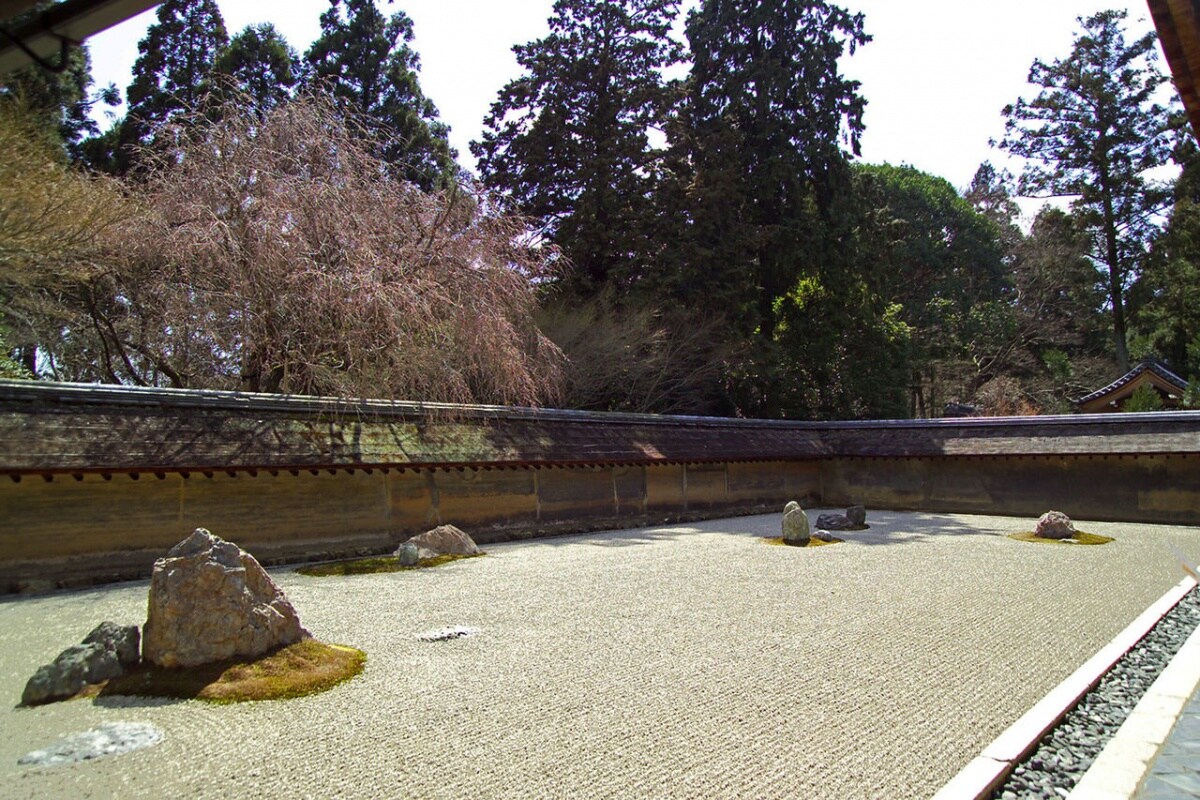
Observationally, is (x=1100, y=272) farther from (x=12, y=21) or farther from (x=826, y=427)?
(x=12, y=21)

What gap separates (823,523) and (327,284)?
9.68m

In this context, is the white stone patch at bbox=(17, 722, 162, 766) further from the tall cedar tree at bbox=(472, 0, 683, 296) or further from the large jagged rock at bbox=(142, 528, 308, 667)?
the tall cedar tree at bbox=(472, 0, 683, 296)

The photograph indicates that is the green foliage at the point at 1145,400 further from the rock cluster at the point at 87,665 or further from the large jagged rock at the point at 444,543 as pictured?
the rock cluster at the point at 87,665

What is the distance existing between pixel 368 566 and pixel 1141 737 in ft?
27.1

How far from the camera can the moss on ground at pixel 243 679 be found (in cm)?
459

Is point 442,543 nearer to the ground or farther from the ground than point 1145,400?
nearer to the ground

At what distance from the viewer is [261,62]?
924 inches

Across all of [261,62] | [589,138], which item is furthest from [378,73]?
[589,138]

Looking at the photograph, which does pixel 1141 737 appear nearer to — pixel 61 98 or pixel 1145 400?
pixel 61 98

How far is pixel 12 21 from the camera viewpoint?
180 cm

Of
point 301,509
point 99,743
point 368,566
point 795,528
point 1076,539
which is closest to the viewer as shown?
point 99,743

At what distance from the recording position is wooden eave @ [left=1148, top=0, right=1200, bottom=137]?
2.34 m

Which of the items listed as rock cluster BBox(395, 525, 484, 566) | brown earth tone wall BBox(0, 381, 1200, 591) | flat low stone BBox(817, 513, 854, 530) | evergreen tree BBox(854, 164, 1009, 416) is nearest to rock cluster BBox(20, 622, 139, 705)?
brown earth tone wall BBox(0, 381, 1200, 591)

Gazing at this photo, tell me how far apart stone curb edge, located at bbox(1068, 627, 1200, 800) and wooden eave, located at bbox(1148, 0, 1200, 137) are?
2960mm
